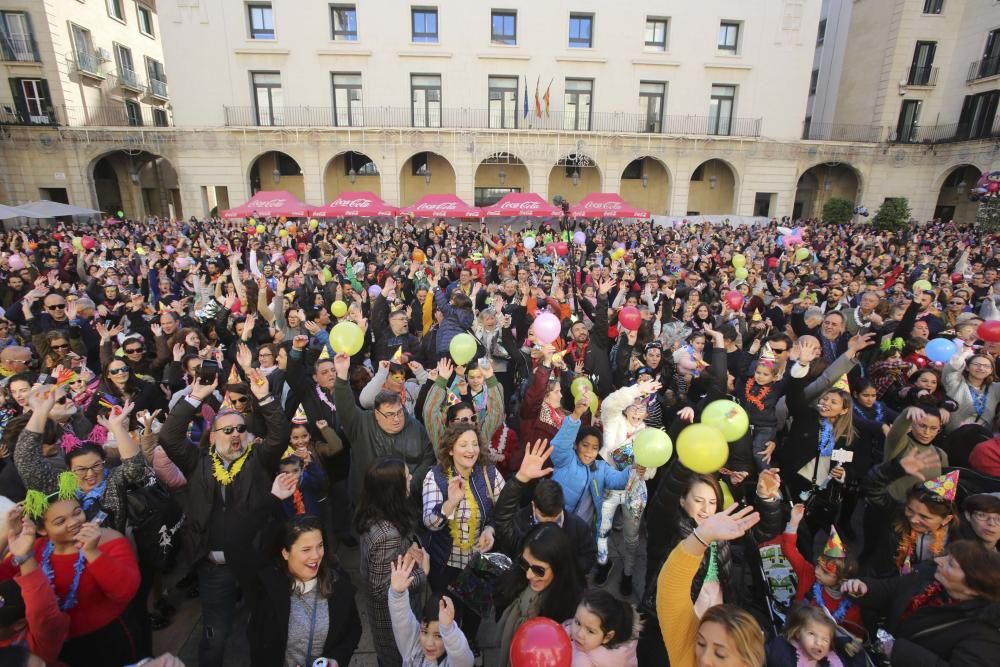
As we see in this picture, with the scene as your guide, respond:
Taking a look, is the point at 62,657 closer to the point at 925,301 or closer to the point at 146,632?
the point at 146,632

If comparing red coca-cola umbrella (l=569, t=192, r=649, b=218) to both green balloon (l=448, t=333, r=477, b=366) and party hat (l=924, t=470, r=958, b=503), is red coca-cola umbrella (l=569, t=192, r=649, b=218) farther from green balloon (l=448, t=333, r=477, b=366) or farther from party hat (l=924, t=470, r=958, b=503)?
party hat (l=924, t=470, r=958, b=503)

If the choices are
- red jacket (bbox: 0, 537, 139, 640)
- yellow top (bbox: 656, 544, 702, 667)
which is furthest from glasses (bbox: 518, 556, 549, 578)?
red jacket (bbox: 0, 537, 139, 640)

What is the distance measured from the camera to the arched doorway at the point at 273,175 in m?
24.8

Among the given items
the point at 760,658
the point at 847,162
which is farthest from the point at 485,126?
the point at 760,658

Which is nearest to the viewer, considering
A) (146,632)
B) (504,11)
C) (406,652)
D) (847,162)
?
(406,652)

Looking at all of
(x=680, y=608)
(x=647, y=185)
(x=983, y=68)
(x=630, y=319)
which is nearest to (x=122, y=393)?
(x=680, y=608)

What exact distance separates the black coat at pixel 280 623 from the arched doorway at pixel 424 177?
24.8 m

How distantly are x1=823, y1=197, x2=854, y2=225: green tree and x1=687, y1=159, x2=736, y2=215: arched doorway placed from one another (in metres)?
Result: 4.39

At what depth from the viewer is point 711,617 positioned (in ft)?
6.21

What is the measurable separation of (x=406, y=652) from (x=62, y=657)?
5.52ft

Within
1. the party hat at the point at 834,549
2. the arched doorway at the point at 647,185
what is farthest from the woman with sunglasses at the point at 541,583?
the arched doorway at the point at 647,185

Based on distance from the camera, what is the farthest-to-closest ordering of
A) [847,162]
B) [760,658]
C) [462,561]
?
[847,162] < [462,561] < [760,658]

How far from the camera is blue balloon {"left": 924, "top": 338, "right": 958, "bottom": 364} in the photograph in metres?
4.45

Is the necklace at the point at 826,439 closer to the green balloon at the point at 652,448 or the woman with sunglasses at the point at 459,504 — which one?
the green balloon at the point at 652,448
